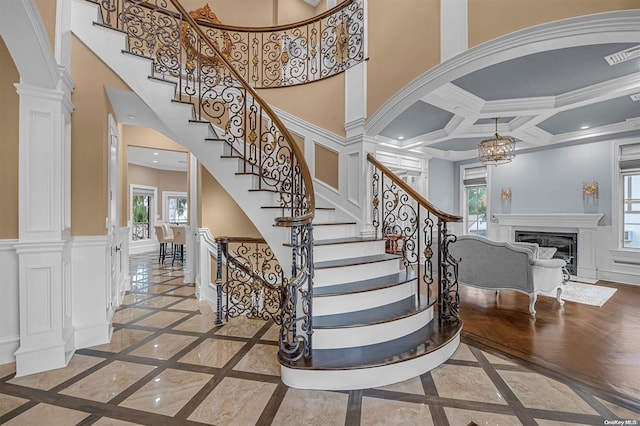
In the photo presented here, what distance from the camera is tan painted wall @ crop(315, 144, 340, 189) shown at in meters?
4.29

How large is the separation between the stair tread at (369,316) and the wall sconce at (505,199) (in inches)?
233

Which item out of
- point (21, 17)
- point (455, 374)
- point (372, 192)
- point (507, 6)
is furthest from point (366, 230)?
point (21, 17)

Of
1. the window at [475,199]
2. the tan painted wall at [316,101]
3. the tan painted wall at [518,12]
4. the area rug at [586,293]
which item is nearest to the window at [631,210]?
the area rug at [586,293]

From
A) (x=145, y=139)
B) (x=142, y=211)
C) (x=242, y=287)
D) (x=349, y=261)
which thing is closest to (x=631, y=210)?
(x=349, y=261)

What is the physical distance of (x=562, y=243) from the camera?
632cm

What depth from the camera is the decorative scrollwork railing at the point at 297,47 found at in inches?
164

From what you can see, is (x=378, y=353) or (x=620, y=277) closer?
Answer: (x=378, y=353)

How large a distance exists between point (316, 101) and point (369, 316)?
3.27 meters

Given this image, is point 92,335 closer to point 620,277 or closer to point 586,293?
point 586,293

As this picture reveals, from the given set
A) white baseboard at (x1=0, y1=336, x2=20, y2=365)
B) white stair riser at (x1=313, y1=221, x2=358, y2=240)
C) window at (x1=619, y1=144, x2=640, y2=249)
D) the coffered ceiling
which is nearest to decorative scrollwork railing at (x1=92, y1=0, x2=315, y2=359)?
white stair riser at (x1=313, y1=221, x2=358, y2=240)

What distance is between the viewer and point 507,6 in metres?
2.51

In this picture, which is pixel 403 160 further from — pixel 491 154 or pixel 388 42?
pixel 388 42

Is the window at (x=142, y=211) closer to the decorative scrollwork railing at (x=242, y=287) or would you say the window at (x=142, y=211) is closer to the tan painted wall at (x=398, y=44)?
the decorative scrollwork railing at (x=242, y=287)

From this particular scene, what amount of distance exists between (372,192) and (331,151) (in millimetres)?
900
